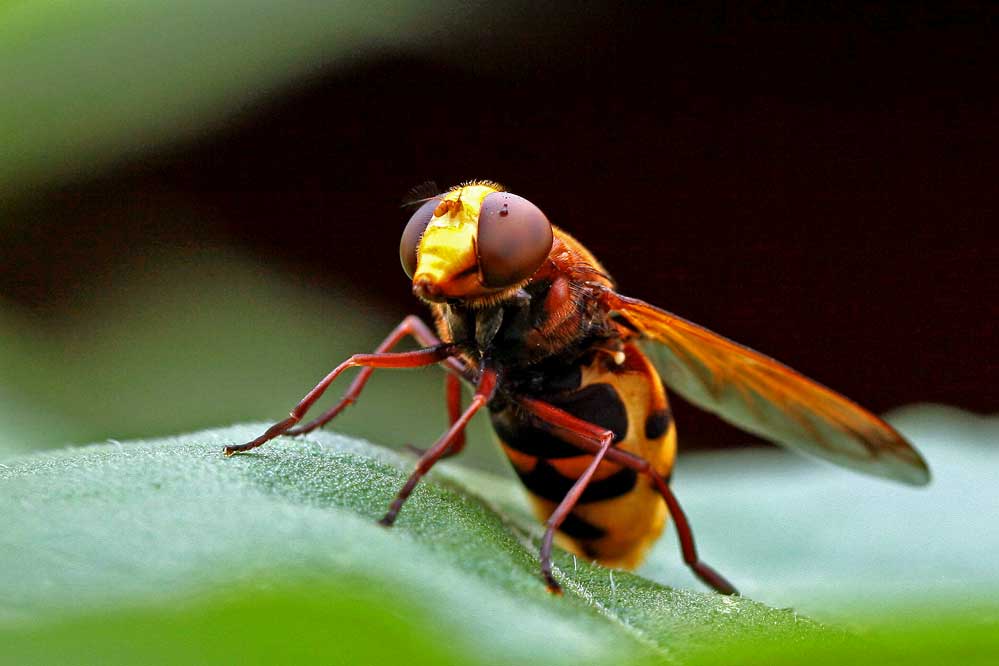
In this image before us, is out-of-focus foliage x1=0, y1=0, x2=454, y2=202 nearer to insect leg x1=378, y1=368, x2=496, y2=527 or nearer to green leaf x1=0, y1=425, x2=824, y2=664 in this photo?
insect leg x1=378, y1=368, x2=496, y2=527

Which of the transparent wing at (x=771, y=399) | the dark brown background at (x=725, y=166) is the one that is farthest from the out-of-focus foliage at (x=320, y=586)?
the dark brown background at (x=725, y=166)

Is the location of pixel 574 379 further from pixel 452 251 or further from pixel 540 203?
pixel 540 203

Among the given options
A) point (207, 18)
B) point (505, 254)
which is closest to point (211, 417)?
point (207, 18)

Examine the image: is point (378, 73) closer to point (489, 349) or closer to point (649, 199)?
point (649, 199)

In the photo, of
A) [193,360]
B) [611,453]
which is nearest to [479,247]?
[611,453]

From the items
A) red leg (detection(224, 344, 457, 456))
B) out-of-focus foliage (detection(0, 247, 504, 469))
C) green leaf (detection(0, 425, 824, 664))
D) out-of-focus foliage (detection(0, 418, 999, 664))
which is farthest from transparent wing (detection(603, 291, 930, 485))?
out-of-focus foliage (detection(0, 247, 504, 469))

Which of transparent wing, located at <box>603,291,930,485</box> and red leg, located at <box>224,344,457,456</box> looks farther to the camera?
transparent wing, located at <box>603,291,930,485</box>
